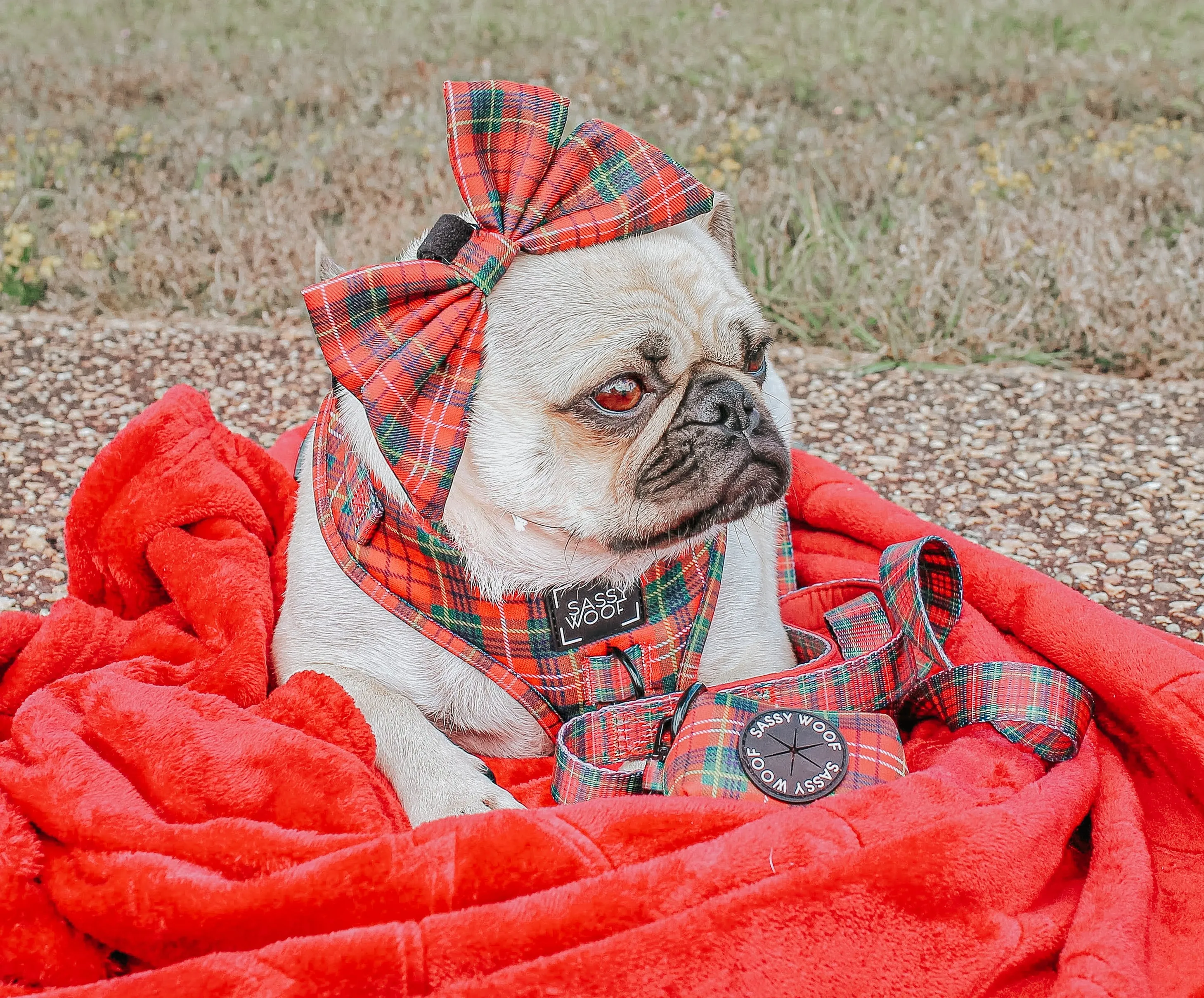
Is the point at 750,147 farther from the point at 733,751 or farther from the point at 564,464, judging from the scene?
the point at 733,751

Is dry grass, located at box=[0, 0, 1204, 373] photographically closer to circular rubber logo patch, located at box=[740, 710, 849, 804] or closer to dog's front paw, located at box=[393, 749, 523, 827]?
circular rubber logo patch, located at box=[740, 710, 849, 804]

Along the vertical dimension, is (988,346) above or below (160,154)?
below

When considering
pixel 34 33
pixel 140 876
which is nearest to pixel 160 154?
pixel 34 33

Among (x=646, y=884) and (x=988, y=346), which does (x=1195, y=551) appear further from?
(x=646, y=884)

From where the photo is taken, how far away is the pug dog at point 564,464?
2.36 meters

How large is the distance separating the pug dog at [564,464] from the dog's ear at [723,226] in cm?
16

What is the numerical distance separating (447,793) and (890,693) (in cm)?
107

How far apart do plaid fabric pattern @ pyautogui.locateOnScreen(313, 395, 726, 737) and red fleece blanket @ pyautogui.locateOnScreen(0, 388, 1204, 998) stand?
0.23m

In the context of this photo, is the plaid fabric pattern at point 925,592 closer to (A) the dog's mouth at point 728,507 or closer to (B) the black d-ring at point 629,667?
(A) the dog's mouth at point 728,507

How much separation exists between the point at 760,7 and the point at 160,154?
5888mm

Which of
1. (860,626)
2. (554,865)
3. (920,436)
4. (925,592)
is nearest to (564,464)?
(554,865)

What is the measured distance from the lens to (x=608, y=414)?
2365 mm

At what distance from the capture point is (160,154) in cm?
702

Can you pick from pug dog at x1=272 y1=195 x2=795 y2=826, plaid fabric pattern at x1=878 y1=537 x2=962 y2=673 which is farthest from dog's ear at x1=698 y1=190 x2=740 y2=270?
plaid fabric pattern at x1=878 y1=537 x2=962 y2=673
